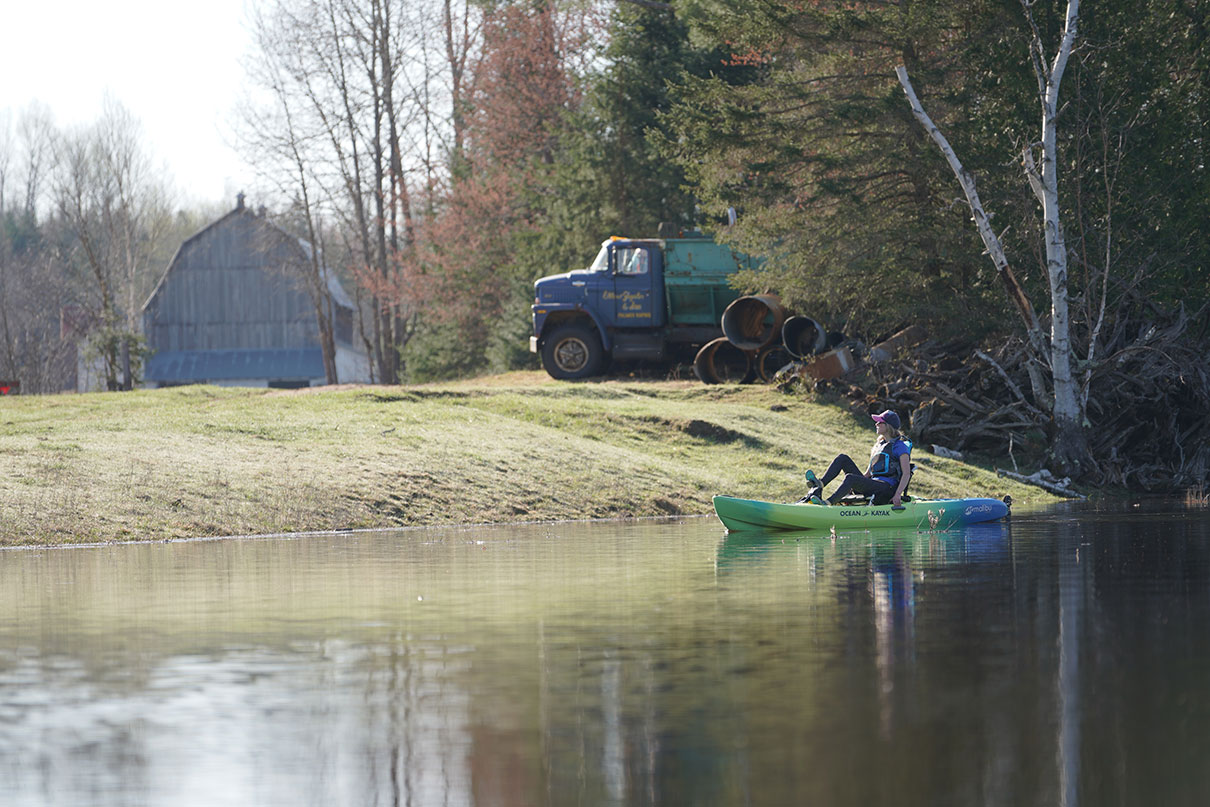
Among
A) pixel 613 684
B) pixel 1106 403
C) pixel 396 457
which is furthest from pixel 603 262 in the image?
pixel 613 684

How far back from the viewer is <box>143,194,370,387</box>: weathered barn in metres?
68.9

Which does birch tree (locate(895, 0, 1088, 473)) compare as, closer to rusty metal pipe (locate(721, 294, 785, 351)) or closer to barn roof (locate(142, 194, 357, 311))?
rusty metal pipe (locate(721, 294, 785, 351))

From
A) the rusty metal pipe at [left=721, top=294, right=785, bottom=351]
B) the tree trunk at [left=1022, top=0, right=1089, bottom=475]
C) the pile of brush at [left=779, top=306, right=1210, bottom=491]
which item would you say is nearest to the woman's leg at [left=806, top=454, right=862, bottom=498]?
the tree trunk at [left=1022, top=0, right=1089, bottom=475]

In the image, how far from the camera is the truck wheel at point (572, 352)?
39.2 meters

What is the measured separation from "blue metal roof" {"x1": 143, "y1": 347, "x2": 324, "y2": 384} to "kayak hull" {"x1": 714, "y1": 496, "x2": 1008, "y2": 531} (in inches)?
1982

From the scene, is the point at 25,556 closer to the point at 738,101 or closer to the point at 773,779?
the point at 773,779

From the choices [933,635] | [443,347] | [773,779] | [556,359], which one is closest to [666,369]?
[556,359]

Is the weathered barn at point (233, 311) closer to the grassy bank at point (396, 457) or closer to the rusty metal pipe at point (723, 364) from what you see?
the rusty metal pipe at point (723, 364)

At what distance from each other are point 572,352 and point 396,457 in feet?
48.4

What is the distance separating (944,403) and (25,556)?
19.5 m

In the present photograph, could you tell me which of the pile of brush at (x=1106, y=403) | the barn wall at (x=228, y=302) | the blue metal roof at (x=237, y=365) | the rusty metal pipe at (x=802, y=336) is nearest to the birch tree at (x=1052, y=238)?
the pile of brush at (x=1106, y=403)

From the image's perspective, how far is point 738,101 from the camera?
36.8 metres

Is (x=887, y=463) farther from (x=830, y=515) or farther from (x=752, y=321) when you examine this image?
(x=752, y=321)

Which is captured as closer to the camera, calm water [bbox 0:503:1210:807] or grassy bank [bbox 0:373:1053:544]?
calm water [bbox 0:503:1210:807]
